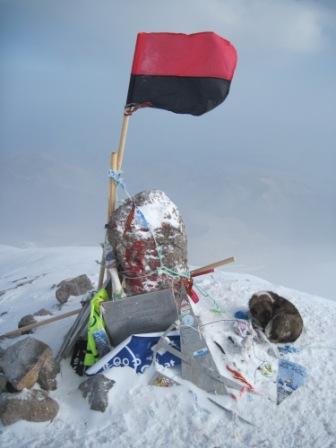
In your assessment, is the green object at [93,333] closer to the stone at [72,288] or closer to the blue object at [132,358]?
the blue object at [132,358]

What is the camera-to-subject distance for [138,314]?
5488 mm

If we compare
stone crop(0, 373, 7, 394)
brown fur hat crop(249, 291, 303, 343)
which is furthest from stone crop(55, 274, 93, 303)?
brown fur hat crop(249, 291, 303, 343)

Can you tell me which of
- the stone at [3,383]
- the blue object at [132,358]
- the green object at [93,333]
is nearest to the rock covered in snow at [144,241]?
the green object at [93,333]

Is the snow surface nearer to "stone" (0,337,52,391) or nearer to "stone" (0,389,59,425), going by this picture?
"stone" (0,389,59,425)

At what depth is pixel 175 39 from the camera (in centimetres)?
557

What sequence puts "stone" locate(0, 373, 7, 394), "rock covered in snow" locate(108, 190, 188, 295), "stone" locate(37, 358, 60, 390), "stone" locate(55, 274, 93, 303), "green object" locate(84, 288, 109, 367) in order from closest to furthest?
"stone" locate(0, 373, 7, 394)
"stone" locate(37, 358, 60, 390)
"green object" locate(84, 288, 109, 367)
"rock covered in snow" locate(108, 190, 188, 295)
"stone" locate(55, 274, 93, 303)

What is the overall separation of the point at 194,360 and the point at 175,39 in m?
4.31

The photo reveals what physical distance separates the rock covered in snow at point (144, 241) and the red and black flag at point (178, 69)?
1452 millimetres

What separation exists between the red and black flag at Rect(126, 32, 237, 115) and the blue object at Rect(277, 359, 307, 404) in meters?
3.91

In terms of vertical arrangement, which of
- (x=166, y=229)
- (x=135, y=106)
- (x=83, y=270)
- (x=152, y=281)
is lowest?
(x=83, y=270)

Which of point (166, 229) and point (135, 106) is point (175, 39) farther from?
point (166, 229)

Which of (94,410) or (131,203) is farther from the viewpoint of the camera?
(131,203)

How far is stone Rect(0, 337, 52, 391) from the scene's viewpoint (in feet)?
15.8

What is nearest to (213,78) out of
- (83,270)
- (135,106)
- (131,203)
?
(135,106)
